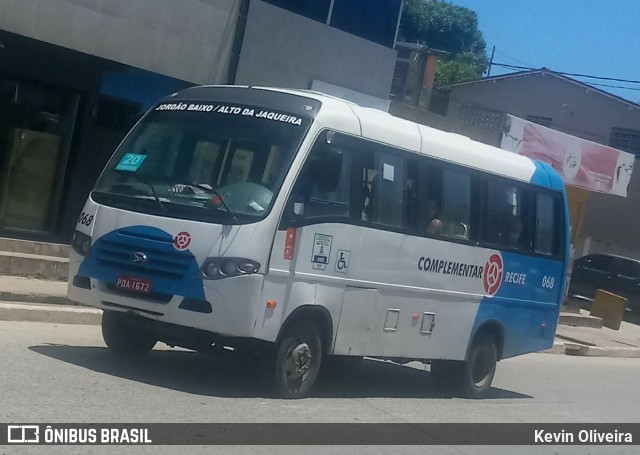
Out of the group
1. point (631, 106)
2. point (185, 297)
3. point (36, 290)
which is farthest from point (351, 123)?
point (631, 106)

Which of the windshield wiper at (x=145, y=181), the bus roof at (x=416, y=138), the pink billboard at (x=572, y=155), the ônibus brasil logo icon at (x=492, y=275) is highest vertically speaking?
the pink billboard at (x=572, y=155)

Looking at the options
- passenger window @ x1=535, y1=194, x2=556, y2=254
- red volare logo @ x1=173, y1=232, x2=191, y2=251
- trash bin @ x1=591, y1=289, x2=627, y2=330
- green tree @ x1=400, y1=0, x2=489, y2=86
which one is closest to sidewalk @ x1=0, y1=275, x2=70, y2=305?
red volare logo @ x1=173, y1=232, x2=191, y2=251

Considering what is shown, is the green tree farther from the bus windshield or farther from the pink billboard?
the bus windshield

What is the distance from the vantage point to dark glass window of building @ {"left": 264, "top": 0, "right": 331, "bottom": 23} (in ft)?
61.5

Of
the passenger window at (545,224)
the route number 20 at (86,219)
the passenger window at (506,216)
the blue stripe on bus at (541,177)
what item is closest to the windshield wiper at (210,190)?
the route number 20 at (86,219)

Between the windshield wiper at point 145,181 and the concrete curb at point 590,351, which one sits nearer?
the windshield wiper at point 145,181

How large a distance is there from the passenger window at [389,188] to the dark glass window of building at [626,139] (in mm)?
30837

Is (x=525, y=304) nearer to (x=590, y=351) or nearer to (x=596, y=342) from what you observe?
(x=590, y=351)

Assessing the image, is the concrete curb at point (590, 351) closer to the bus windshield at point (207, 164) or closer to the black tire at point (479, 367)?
the black tire at point (479, 367)

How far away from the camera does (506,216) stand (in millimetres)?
11992

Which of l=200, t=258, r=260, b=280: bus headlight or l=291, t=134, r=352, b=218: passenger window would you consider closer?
l=200, t=258, r=260, b=280: bus headlight

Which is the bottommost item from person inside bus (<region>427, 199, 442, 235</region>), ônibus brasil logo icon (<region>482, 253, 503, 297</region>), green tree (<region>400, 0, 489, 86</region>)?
ônibus brasil logo icon (<region>482, 253, 503, 297</region>)

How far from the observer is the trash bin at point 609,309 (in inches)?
959

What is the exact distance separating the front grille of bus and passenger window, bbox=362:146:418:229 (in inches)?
78.5
